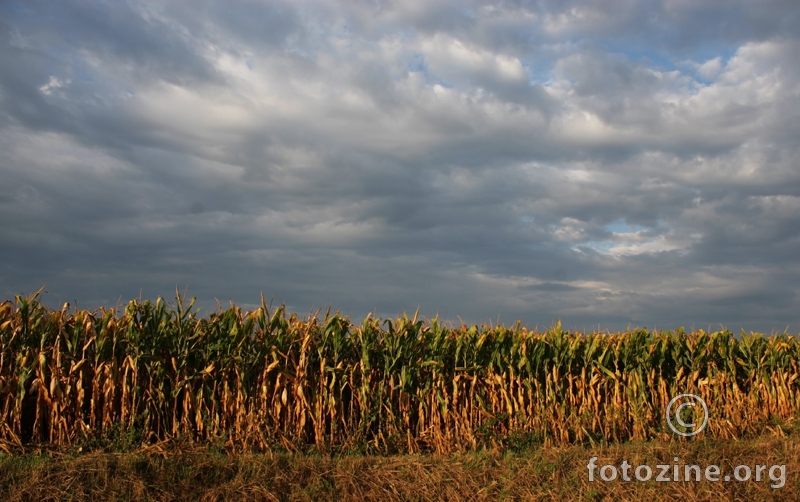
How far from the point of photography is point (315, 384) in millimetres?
8789

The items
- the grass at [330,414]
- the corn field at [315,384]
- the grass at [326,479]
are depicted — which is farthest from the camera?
the corn field at [315,384]

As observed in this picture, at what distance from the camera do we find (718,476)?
744 cm

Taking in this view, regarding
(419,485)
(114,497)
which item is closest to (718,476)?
(419,485)

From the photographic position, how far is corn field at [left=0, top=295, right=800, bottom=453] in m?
8.07

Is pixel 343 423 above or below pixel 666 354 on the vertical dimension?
below

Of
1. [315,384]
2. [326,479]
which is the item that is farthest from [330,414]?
[326,479]

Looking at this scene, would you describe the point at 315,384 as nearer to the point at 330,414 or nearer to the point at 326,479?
the point at 330,414

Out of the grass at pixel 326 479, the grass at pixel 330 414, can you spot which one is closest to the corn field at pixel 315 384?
the grass at pixel 330 414

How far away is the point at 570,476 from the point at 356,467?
2645mm

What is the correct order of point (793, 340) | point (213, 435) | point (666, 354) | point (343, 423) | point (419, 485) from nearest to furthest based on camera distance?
point (419, 485)
point (213, 435)
point (343, 423)
point (666, 354)
point (793, 340)

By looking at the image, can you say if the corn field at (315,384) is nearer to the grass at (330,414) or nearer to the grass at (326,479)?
the grass at (330,414)

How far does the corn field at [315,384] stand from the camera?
807cm

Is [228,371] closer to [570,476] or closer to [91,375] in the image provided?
[91,375]

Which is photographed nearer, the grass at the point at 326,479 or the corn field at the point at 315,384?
the grass at the point at 326,479
